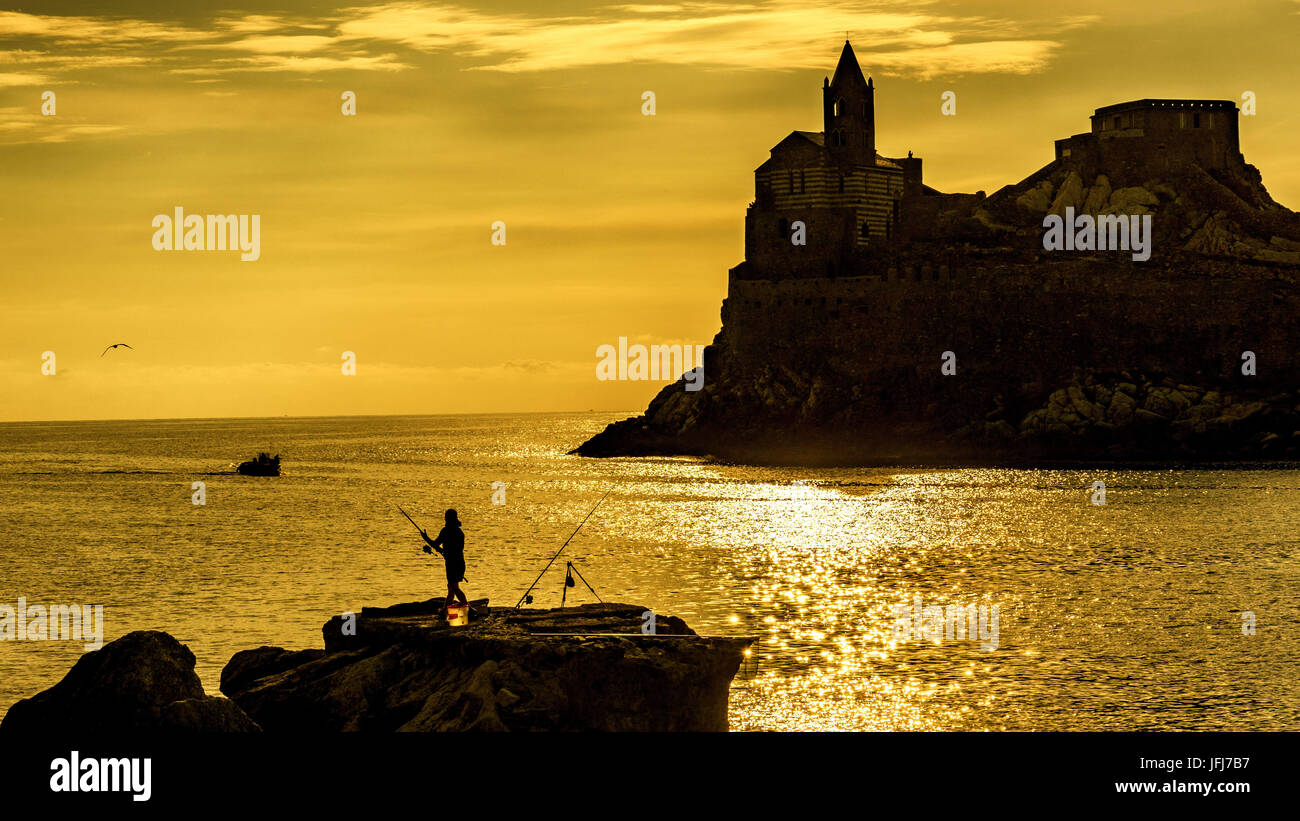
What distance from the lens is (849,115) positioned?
3105 inches

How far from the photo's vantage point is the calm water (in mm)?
19422

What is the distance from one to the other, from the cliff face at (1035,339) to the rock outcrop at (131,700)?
212 feet

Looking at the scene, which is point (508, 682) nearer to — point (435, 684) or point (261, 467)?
point (435, 684)

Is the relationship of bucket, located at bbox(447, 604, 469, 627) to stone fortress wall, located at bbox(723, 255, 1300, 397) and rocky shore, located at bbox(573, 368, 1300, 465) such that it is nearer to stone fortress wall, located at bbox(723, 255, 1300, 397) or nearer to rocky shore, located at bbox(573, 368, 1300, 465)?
rocky shore, located at bbox(573, 368, 1300, 465)

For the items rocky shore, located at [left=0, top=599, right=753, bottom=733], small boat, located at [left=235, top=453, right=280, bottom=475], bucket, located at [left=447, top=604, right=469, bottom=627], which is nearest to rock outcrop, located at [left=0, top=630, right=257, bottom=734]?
rocky shore, located at [left=0, top=599, right=753, bottom=733]

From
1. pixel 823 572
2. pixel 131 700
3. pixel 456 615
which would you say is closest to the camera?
pixel 131 700

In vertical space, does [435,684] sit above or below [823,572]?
above

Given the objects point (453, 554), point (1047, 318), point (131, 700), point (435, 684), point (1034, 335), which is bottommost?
point (435, 684)

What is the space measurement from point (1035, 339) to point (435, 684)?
66.6m

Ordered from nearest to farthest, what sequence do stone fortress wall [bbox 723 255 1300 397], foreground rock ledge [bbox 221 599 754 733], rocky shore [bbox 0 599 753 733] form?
rocky shore [bbox 0 599 753 733]
foreground rock ledge [bbox 221 599 754 733]
stone fortress wall [bbox 723 255 1300 397]

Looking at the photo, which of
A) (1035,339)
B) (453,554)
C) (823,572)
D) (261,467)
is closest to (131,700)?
(453,554)

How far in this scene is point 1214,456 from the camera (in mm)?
69875

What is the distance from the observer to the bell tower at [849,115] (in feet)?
258
